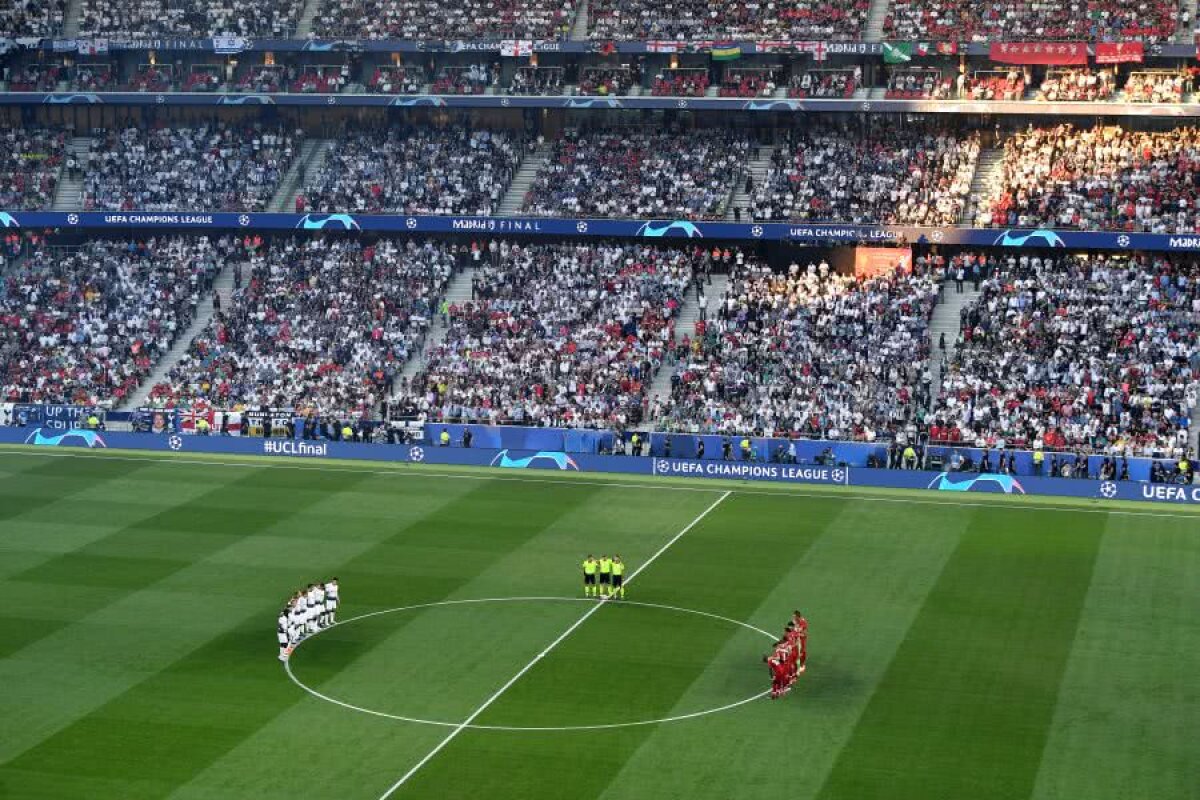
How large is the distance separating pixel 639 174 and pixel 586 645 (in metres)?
38.5

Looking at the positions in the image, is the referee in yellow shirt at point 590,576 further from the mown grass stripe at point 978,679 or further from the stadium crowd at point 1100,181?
the stadium crowd at point 1100,181

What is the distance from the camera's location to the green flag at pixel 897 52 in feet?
237

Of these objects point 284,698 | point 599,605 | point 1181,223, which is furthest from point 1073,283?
point 284,698

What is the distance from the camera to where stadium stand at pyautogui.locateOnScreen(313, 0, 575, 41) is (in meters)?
78.1

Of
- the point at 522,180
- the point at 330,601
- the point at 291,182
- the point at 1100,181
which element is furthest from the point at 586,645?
the point at 291,182

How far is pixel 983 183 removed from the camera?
71.6 metres

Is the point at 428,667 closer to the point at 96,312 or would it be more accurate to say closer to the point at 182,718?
the point at 182,718

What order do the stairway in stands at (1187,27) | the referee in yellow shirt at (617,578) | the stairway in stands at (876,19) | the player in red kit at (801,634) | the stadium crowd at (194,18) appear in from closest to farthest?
the player in red kit at (801,634) < the referee in yellow shirt at (617,578) < the stairway in stands at (1187,27) < the stairway in stands at (876,19) < the stadium crowd at (194,18)

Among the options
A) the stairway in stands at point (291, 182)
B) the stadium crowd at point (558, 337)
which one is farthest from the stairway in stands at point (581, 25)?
the stairway in stands at point (291, 182)

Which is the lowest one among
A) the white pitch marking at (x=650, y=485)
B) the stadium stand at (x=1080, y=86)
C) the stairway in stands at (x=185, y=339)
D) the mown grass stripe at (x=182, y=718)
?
the mown grass stripe at (x=182, y=718)

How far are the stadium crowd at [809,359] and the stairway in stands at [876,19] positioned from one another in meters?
10.6

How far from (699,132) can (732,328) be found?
12.2 meters

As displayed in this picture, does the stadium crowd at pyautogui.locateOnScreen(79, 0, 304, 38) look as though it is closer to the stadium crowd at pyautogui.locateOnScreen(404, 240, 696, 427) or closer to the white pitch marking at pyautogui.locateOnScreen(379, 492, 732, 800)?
the stadium crowd at pyautogui.locateOnScreen(404, 240, 696, 427)

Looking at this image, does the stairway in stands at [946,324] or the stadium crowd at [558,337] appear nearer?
the stairway in stands at [946,324]
